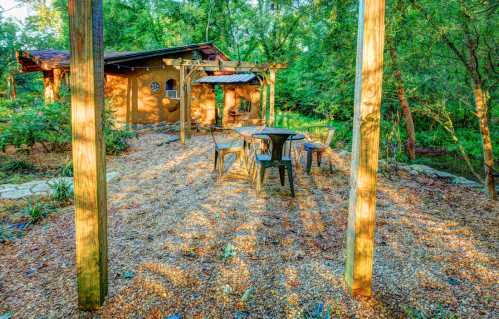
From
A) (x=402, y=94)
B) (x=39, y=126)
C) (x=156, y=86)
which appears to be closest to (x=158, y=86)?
(x=156, y=86)

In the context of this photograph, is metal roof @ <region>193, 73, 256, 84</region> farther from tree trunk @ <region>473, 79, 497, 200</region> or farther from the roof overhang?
tree trunk @ <region>473, 79, 497, 200</region>

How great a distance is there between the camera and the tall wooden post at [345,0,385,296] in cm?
206

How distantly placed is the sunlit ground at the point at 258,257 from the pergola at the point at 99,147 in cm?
27

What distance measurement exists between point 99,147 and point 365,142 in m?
1.64

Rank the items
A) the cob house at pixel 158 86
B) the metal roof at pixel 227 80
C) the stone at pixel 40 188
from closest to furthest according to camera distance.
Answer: the stone at pixel 40 188
the cob house at pixel 158 86
the metal roof at pixel 227 80

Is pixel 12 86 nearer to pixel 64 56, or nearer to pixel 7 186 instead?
pixel 64 56

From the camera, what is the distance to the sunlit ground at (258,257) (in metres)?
2.27

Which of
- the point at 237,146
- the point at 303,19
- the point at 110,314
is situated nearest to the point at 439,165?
the point at 237,146

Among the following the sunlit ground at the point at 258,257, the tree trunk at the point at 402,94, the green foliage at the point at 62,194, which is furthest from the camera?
the tree trunk at the point at 402,94

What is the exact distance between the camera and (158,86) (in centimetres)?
1371

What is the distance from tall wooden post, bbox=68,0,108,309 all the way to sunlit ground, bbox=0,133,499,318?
0.35 metres

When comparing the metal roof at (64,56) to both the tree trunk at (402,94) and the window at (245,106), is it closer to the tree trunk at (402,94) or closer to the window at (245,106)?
→ the window at (245,106)

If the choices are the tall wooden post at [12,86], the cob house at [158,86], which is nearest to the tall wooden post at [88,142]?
the cob house at [158,86]

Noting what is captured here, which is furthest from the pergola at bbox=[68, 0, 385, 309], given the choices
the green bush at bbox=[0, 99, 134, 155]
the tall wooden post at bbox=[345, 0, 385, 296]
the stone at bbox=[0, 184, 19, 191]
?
the green bush at bbox=[0, 99, 134, 155]
